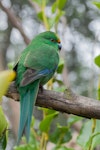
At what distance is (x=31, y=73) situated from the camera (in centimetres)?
158

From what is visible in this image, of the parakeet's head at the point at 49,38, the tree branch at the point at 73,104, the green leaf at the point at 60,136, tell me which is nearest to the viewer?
the tree branch at the point at 73,104

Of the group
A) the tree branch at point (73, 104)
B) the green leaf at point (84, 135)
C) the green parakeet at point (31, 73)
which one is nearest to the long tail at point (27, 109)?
the green parakeet at point (31, 73)

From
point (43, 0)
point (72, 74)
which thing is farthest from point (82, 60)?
point (43, 0)

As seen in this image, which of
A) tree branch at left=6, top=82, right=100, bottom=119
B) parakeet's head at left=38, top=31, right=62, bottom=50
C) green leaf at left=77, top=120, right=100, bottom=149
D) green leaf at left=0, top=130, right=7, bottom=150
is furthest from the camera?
parakeet's head at left=38, top=31, right=62, bottom=50

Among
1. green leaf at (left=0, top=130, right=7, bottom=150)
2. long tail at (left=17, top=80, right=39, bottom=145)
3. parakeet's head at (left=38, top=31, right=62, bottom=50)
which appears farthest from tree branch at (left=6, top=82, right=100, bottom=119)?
parakeet's head at (left=38, top=31, right=62, bottom=50)

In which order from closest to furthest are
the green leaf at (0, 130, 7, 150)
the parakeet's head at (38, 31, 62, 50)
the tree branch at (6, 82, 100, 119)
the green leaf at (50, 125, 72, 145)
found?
the green leaf at (0, 130, 7, 150)
the tree branch at (6, 82, 100, 119)
the green leaf at (50, 125, 72, 145)
the parakeet's head at (38, 31, 62, 50)

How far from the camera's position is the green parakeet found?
1.49m

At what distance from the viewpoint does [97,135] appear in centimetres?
148

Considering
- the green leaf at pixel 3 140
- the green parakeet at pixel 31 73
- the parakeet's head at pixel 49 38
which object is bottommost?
the green leaf at pixel 3 140

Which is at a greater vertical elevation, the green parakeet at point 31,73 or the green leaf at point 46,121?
the green parakeet at point 31,73

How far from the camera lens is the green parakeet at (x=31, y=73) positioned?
4.89ft

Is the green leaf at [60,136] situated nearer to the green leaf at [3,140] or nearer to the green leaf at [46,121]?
the green leaf at [46,121]

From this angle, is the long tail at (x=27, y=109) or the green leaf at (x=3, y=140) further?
the long tail at (x=27, y=109)

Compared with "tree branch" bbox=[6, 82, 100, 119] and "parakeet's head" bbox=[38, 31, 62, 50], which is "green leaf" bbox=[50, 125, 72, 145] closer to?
"tree branch" bbox=[6, 82, 100, 119]
